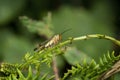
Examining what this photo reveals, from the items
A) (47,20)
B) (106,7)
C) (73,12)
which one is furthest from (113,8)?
(47,20)

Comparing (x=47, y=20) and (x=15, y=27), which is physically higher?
(x=15, y=27)

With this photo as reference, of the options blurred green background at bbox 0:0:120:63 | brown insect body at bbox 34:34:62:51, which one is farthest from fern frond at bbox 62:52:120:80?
blurred green background at bbox 0:0:120:63

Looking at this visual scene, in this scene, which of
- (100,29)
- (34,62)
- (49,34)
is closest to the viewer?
(34,62)

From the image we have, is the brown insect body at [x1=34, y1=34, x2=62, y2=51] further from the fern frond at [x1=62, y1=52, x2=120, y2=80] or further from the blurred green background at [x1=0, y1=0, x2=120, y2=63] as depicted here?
the blurred green background at [x1=0, y1=0, x2=120, y2=63]

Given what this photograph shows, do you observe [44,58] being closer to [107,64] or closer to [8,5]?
[107,64]

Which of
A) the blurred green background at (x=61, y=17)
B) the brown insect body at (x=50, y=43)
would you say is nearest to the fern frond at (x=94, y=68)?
the brown insect body at (x=50, y=43)

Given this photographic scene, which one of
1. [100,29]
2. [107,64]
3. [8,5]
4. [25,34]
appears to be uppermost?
[8,5]

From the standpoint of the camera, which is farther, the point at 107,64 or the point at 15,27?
the point at 15,27

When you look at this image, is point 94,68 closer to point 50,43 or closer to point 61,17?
point 50,43
